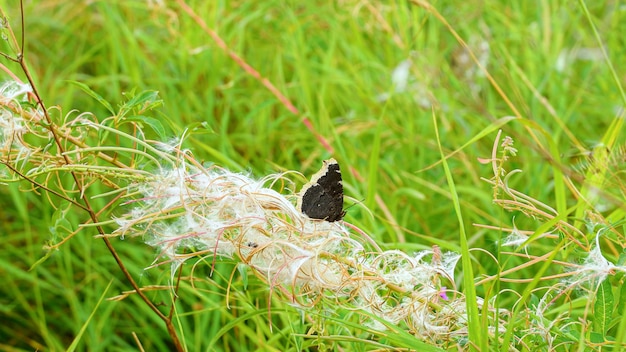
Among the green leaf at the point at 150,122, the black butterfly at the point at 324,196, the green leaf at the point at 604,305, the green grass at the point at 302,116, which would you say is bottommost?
the green grass at the point at 302,116

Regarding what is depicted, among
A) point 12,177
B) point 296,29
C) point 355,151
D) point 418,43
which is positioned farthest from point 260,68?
point 12,177

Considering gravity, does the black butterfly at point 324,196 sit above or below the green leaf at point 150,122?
below

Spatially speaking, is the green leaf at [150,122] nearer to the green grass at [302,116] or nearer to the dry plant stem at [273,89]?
the green grass at [302,116]

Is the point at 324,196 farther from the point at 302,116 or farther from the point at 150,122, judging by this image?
the point at 302,116

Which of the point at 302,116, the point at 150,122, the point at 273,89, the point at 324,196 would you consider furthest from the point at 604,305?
the point at 273,89

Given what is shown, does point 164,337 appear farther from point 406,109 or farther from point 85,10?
point 85,10

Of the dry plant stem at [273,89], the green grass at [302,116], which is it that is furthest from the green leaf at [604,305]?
the dry plant stem at [273,89]

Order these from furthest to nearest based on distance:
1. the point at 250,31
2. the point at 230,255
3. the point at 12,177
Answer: the point at 250,31
the point at 12,177
the point at 230,255

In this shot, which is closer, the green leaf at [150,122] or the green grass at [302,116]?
the green leaf at [150,122]
